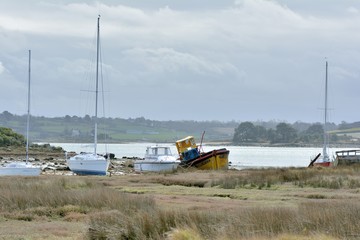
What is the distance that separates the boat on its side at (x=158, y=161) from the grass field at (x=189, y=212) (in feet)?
70.2

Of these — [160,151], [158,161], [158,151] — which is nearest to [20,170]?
[158,161]

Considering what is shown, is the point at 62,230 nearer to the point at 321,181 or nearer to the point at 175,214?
the point at 175,214

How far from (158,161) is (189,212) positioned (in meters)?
42.3

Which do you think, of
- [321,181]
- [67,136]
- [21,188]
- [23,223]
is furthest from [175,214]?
[67,136]

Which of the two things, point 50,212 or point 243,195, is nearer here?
point 50,212

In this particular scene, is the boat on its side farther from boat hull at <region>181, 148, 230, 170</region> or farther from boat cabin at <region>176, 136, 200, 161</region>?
boat hull at <region>181, 148, 230, 170</region>

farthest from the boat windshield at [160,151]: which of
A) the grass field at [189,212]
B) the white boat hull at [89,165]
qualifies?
the grass field at [189,212]

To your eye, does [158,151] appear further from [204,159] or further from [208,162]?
[208,162]

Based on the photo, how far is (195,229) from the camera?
15219 millimetres

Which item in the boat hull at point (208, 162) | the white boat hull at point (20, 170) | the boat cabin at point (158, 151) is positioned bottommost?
the white boat hull at point (20, 170)

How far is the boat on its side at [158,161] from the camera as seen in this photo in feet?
192

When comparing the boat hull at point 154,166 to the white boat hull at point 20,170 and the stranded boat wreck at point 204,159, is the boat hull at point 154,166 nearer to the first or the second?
the stranded boat wreck at point 204,159

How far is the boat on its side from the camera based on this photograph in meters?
58.4

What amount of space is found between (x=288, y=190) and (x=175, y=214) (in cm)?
1663
